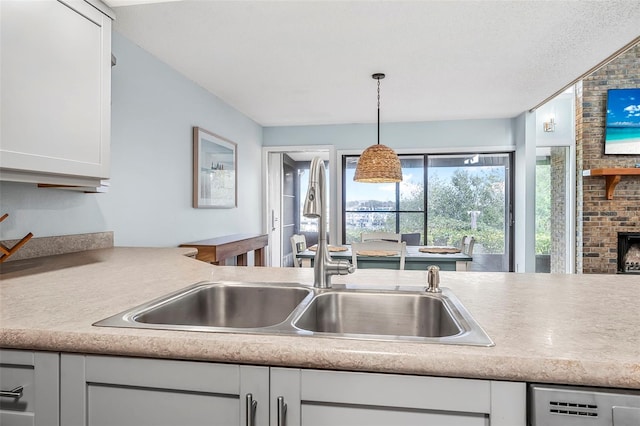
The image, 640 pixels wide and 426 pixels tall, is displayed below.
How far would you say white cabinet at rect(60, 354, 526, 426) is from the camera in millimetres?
695

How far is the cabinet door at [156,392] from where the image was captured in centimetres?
75

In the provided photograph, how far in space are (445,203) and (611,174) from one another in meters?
1.88

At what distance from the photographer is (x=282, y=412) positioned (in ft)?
2.43

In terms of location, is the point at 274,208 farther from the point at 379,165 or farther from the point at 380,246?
the point at 380,246

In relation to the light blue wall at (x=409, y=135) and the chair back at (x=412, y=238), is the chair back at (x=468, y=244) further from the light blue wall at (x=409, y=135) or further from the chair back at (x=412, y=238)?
the light blue wall at (x=409, y=135)

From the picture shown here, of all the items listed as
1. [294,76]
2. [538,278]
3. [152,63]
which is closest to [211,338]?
[538,278]

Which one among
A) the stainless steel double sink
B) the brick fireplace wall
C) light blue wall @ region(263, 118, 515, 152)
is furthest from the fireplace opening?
the stainless steel double sink

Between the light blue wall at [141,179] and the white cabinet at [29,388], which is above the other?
the light blue wall at [141,179]

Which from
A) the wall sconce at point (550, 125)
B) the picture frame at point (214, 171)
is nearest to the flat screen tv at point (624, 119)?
the wall sconce at point (550, 125)

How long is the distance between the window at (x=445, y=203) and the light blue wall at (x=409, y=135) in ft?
0.53

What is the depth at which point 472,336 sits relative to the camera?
2.53ft

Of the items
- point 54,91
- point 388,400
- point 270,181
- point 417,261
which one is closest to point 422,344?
point 388,400

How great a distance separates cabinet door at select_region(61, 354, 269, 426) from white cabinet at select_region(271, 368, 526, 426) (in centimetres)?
6

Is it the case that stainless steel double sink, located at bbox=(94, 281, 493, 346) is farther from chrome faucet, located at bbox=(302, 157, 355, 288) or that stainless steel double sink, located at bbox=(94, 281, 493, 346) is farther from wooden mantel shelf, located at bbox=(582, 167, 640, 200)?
wooden mantel shelf, located at bbox=(582, 167, 640, 200)
